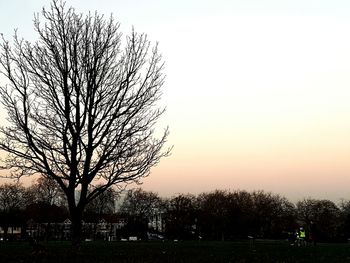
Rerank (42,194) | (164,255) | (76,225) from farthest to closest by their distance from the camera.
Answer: (42,194) < (76,225) < (164,255)

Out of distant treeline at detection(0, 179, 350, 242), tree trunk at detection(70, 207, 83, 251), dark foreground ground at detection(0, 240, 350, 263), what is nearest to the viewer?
dark foreground ground at detection(0, 240, 350, 263)

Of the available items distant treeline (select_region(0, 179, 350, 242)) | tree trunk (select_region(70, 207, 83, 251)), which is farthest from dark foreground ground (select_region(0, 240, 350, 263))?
distant treeline (select_region(0, 179, 350, 242))

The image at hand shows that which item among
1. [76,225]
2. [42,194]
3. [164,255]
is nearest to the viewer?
[164,255]

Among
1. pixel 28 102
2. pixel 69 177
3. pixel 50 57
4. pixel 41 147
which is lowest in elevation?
pixel 69 177

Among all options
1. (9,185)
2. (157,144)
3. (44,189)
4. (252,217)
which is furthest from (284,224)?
(157,144)

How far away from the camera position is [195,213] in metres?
112

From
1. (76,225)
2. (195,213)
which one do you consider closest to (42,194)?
(195,213)

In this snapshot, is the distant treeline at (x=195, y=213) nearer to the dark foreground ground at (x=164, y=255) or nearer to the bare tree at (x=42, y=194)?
the bare tree at (x=42, y=194)

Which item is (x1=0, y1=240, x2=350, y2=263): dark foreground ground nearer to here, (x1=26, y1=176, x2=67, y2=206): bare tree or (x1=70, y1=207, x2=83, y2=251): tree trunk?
(x1=70, y1=207, x2=83, y2=251): tree trunk

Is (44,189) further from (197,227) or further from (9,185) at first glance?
(197,227)

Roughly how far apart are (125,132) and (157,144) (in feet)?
5.82

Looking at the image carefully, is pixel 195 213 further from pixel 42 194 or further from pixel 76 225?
pixel 76 225

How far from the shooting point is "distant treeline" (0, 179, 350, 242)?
103 m

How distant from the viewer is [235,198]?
406 ft
